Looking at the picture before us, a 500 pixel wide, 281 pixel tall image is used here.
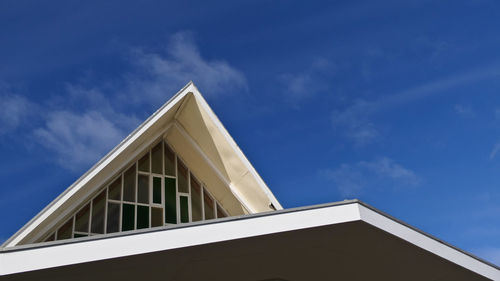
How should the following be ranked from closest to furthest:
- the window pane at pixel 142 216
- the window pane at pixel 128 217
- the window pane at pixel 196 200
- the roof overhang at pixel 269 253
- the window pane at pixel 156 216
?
1. the roof overhang at pixel 269 253
2. the window pane at pixel 128 217
3. the window pane at pixel 142 216
4. the window pane at pixel 156 216
5. the window pane at pixel 196 200

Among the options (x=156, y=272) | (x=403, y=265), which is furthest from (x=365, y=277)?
(x=156, y=272)

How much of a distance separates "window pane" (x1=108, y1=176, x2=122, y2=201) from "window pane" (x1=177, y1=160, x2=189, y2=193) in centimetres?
135

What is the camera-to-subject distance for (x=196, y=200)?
12.1 metres

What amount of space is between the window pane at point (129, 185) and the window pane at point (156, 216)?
48 centimetres

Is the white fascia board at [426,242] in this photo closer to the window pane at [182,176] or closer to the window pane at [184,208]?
the window pane at [184,208]

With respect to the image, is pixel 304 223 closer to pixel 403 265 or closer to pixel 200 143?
pixel 403 265

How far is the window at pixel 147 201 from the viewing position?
1041 cm

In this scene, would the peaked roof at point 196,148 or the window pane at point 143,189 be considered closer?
the peaked roof at point 196,148

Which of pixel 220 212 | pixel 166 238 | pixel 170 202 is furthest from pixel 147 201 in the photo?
pixel 166 238

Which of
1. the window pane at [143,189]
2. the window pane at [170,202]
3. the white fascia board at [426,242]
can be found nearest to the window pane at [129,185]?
the window pane at [143,189]

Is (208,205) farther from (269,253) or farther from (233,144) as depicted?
(269,253)

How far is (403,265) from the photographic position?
301 inches

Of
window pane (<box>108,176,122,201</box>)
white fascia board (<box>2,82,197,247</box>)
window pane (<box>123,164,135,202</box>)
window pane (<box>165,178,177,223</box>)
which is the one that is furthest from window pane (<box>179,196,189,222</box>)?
white fascia board (<box>2,82,197,247</box>)

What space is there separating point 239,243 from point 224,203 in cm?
569
